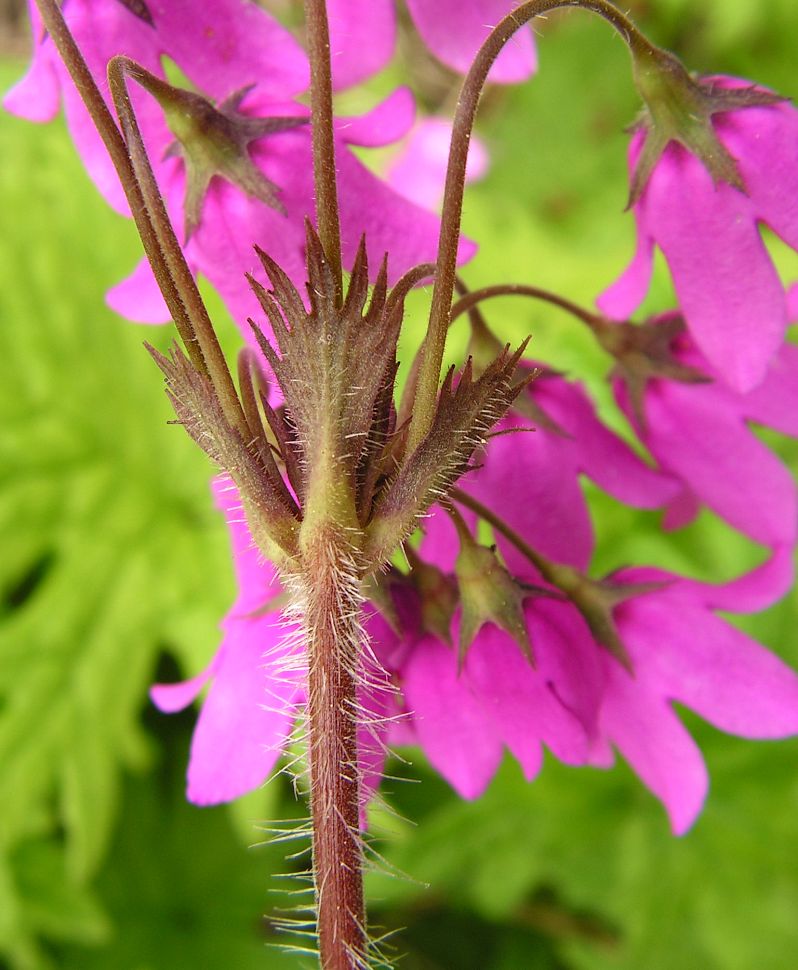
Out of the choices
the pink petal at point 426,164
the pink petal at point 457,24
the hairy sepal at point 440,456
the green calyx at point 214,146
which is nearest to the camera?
the hairy sepal at point 440,456

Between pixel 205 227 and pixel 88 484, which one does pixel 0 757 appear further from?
pixel 205 227

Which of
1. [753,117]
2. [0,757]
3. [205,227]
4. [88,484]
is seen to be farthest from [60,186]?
[753,117]

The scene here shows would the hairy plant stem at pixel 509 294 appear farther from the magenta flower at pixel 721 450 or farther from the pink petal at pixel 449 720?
the pink petal at pixel 449 720

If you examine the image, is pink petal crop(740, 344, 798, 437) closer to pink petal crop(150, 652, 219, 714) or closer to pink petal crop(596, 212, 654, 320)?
pink petal crop(596, 212, 654, 320)

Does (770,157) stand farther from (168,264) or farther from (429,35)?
(168,264)

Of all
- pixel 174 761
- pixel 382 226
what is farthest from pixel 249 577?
pixel 174 761

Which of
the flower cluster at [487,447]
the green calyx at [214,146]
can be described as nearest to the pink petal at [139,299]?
the flower cluster at [487,447]

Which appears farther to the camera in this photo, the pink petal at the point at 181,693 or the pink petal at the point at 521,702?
the pink petal at the point at 181,693
